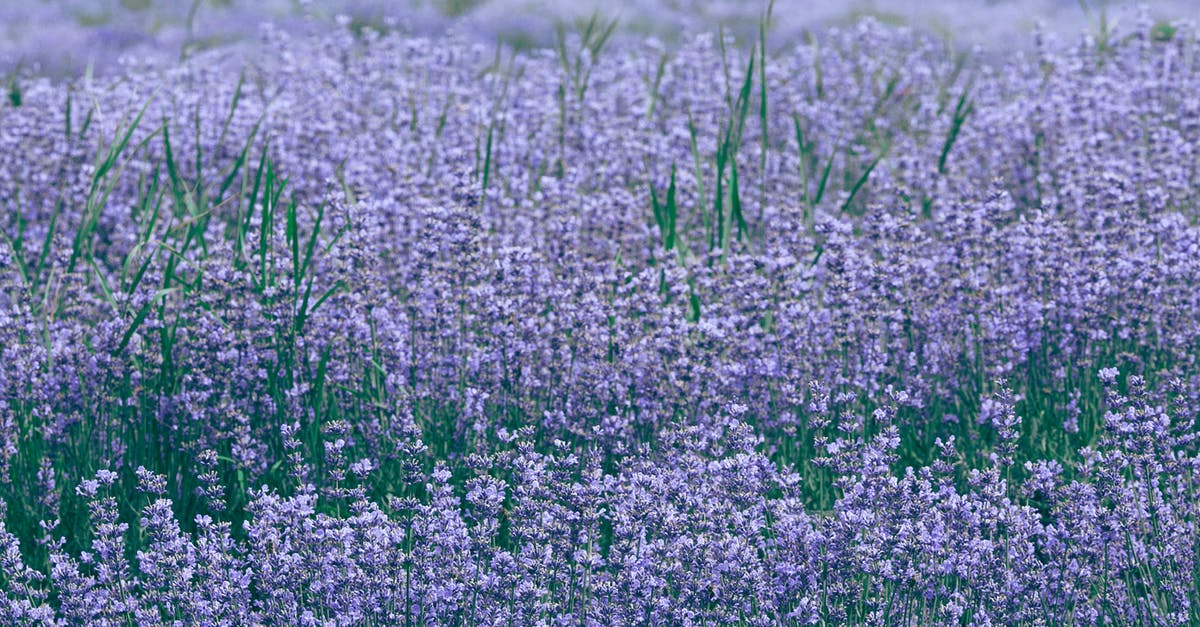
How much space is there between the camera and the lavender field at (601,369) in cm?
318

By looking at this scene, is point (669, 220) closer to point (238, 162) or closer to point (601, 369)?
point (601, 369)

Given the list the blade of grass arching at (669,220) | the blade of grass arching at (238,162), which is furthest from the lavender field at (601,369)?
the blade of grass arching at (238,162)

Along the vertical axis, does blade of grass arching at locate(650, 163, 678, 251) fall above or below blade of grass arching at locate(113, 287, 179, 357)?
above

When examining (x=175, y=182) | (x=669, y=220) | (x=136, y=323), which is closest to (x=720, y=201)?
(x=669, y=220)

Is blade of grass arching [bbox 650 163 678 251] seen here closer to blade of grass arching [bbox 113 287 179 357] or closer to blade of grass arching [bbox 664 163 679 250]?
blade of grass arching [bbox 664 163 679 250]

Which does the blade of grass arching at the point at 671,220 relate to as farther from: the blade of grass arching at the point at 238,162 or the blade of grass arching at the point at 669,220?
the blade of grass arching at the point at 238,162

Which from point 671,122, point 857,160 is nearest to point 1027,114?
point 857,160

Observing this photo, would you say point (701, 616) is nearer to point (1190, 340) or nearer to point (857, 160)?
point (1190, 340)

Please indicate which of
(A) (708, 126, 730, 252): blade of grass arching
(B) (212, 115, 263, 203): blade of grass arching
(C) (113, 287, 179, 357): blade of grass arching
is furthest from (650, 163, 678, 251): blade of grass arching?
(C) (113, 287, 179, 357): blade of grass arching

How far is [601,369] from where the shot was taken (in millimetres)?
4371

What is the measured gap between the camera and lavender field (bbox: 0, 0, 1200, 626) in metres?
3.18

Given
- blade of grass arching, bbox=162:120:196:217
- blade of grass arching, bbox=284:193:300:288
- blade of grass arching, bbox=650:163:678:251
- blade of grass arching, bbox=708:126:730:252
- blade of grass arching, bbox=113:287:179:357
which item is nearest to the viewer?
blade of grass arching, bbox=113:287:179:357

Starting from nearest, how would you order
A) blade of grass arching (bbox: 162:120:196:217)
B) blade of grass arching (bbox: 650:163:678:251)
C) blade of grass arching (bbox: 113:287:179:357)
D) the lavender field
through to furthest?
1. the lavender field
2. blade of grass arching (bbox: 113:287:179:357)
3. blade of grass arching (bbox: 650:163:678:251)
4. blade of grass arching (bbox: 162:120:196:217)

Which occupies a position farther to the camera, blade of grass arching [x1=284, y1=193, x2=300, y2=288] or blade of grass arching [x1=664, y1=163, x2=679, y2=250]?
blade of grass arching [x1=664, y1=163, x2=679, y2=250]
